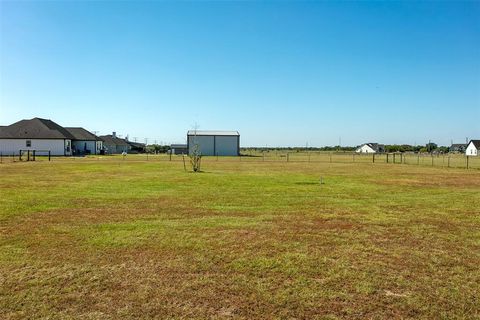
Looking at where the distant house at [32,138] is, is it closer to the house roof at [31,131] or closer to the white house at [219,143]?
the house roof at [31,131]

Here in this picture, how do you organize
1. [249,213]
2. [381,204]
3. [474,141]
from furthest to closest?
[474,141], [381,204], [249,213]

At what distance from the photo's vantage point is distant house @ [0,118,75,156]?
54062mm

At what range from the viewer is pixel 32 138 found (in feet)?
179

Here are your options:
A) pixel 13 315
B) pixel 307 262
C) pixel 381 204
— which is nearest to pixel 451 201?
pixel 381 204

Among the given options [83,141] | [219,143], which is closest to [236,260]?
[219,143]

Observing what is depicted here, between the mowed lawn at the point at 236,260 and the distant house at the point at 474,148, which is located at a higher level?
the distant house at the point at 474,148

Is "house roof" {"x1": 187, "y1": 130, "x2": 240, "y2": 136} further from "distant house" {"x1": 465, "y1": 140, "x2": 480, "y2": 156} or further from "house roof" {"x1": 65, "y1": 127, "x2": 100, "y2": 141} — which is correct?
"distant house" {"x1": 465, "y1": 140, "x2": 480, "y2": 156}

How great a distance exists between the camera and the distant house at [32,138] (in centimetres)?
5406

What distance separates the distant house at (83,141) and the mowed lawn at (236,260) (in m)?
60.7

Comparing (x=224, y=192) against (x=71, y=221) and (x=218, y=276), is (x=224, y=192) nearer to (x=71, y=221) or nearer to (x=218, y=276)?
(x=71, y=221)

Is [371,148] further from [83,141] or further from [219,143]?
[83,141]

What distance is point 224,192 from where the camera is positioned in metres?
14.5

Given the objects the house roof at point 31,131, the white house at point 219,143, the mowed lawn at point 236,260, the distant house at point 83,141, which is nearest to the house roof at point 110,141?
the distant house at point 83,141

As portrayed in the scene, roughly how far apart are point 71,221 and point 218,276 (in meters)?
5.18
